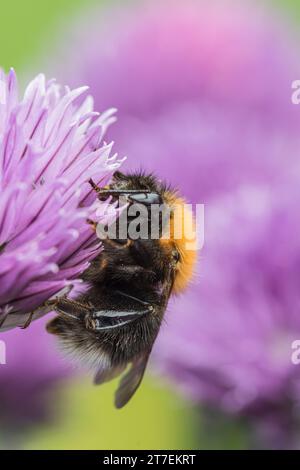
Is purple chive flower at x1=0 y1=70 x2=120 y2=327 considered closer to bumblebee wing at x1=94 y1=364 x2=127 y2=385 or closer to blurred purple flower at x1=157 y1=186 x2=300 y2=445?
bumblebee wing at x1=94 y1=364 x2=127 y2=385

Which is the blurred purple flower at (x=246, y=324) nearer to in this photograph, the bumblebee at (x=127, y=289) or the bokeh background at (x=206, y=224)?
the bokeh background at (x=206, y=224)

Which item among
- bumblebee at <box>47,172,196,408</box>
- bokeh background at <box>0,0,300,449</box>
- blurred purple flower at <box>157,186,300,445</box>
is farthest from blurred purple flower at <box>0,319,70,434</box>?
bumblebee at <box>47,172,196,408</box>

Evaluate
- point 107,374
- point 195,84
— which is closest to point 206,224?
point 107,374

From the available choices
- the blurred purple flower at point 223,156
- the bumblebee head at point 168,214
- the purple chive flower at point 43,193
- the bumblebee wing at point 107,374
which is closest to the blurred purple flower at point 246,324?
the blurred purple flower at point 223,156

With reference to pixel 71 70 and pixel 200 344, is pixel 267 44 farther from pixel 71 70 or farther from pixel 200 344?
pixel 200 344

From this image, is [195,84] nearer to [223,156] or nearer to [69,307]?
[223,156]

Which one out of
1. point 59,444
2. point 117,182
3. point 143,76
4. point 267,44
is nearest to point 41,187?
point 117,182

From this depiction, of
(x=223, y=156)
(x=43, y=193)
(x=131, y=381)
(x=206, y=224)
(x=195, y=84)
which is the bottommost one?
(x=131, y=381)
